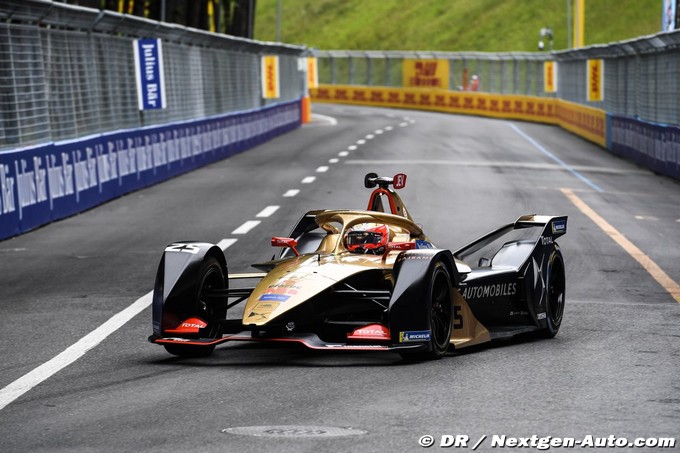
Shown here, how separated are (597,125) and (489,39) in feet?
249

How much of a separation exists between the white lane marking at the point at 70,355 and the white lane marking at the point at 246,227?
236 inches

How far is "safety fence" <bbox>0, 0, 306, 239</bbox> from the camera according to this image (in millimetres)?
20938

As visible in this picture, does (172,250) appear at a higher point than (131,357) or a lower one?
higher

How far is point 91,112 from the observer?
26.0 meters

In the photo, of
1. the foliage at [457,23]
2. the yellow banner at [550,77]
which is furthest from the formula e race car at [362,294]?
the foliage at [457,23]

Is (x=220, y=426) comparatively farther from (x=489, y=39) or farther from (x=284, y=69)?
(x=489, y=39)

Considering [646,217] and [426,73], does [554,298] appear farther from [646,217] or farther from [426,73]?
[426,73]

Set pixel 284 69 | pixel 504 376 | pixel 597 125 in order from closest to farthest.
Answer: pixel 504 376, pixel 597 125, pixel 284 69

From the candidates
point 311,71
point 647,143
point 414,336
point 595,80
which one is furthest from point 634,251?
point 311,71

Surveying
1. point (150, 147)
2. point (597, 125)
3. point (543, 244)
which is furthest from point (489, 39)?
point (543, 244)

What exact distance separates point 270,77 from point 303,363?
4122 cm

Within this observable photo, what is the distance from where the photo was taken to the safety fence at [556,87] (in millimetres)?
33375

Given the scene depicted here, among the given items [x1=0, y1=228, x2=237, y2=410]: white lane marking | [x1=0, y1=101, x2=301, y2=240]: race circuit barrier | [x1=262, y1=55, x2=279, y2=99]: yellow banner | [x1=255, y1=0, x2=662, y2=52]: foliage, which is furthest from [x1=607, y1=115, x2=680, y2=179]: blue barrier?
[x1=255, y1=0, x2=662, y2=52]: foliage

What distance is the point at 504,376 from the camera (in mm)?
8961
